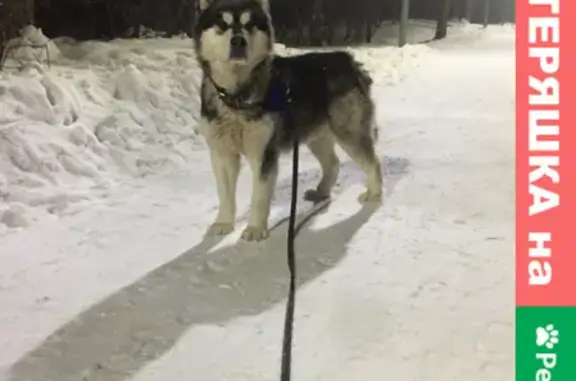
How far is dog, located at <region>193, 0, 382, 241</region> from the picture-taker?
140cm

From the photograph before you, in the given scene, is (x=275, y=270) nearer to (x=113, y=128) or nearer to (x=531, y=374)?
(x=531, y=374)

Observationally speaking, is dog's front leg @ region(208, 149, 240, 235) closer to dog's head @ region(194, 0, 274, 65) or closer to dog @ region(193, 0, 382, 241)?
dog @ region(193, 0, 382, 241)

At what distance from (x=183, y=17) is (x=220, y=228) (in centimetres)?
290

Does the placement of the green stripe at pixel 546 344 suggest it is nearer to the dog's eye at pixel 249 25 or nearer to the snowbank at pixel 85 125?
the dog's eye at pixel 249 25

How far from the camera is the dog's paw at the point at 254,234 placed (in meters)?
1.49

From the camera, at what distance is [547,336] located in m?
0.78

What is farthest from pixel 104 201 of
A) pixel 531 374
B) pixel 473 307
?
pixel 531 374

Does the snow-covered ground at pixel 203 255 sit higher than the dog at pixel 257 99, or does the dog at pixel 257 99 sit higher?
the dog at pixel 257 99

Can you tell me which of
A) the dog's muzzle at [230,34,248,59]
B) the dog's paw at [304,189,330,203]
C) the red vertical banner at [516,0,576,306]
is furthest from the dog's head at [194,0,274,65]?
the red vertical banner at [516,0,576,306]

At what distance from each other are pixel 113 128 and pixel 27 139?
335mm

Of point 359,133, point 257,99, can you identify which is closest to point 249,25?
point 257,99

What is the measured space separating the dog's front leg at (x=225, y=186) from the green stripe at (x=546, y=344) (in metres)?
0.80

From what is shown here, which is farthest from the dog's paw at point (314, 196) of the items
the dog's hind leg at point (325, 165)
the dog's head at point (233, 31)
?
the dog's head at point (233, 31)

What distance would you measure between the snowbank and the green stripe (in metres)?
1.09
